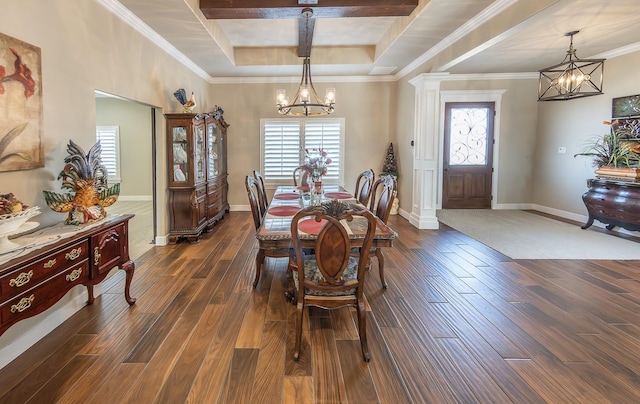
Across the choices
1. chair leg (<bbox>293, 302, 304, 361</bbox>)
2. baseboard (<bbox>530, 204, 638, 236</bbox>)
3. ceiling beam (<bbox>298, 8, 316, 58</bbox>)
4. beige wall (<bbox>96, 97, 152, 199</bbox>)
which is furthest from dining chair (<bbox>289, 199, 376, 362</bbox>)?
beige wall (<bbox>96, 97, 152, 199</bbox>)

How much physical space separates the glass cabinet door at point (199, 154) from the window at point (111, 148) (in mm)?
4523

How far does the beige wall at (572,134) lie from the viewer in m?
5.57

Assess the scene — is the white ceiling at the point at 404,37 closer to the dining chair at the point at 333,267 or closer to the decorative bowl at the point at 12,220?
the decorative bowl at the point at 12,220

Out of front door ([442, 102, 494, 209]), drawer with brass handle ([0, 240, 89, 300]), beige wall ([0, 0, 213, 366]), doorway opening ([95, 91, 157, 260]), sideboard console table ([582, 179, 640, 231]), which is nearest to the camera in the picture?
drawer with brass handle ([0, 240, 89, 300])

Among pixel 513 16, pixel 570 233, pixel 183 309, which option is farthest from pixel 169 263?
pixel 570 233

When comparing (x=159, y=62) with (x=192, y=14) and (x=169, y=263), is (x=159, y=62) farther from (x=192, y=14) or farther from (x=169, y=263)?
(x=169, y=263)

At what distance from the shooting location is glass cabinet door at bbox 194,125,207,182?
5.16 metres

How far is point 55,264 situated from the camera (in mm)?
2137

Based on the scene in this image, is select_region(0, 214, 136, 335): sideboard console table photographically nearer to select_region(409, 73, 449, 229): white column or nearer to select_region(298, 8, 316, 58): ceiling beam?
select_region(298, 8, 316, 58): ceiling beam

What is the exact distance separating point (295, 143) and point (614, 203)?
566 cm

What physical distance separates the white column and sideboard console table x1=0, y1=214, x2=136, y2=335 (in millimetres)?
4675

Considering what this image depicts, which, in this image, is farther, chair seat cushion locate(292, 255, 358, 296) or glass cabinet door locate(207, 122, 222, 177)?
glass cabinet door locate(207, 122, 222, 177)

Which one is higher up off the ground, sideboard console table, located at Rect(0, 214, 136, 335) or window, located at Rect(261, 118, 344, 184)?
window, located at Rect(261, 118, 344, 184)

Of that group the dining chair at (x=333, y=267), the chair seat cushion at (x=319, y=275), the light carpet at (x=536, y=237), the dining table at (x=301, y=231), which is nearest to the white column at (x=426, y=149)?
the light carpet at (x=536, y=237)
